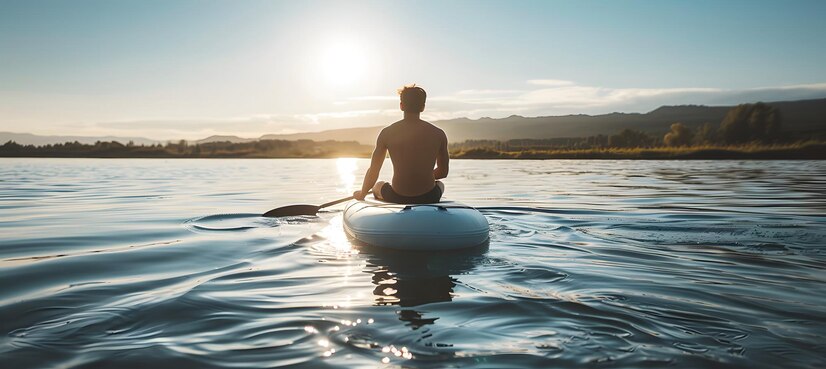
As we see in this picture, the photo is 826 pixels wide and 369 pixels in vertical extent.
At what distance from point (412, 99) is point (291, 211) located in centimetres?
485

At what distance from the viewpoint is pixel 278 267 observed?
20.7 ft

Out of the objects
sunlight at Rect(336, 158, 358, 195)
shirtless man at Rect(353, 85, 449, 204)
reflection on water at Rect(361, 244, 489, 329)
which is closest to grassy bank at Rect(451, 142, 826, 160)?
sunlight at Rect(336, 158, 358, 195)

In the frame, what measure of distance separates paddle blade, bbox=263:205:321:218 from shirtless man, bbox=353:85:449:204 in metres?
3.34

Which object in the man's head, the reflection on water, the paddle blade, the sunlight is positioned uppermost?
the man's head

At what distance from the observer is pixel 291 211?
Result: 37.1 feet

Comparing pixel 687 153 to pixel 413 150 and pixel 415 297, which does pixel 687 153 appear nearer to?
A: pixel 413 150

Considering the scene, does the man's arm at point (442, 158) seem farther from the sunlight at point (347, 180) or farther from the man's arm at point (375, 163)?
the sunlight at point (347, 180)

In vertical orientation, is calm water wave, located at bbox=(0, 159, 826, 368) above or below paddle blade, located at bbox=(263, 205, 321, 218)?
below

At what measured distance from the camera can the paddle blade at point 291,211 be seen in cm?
1129

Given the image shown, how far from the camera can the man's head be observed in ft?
24.6

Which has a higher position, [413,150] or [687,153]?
[413,150]

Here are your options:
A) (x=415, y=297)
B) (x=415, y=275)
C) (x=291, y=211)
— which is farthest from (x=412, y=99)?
(x=291, y=211)

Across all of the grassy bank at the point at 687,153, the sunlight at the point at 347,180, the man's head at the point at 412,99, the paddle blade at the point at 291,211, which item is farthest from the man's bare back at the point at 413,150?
the grassy bank at the point at 687,153

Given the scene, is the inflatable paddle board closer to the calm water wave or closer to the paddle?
the calm water wave
